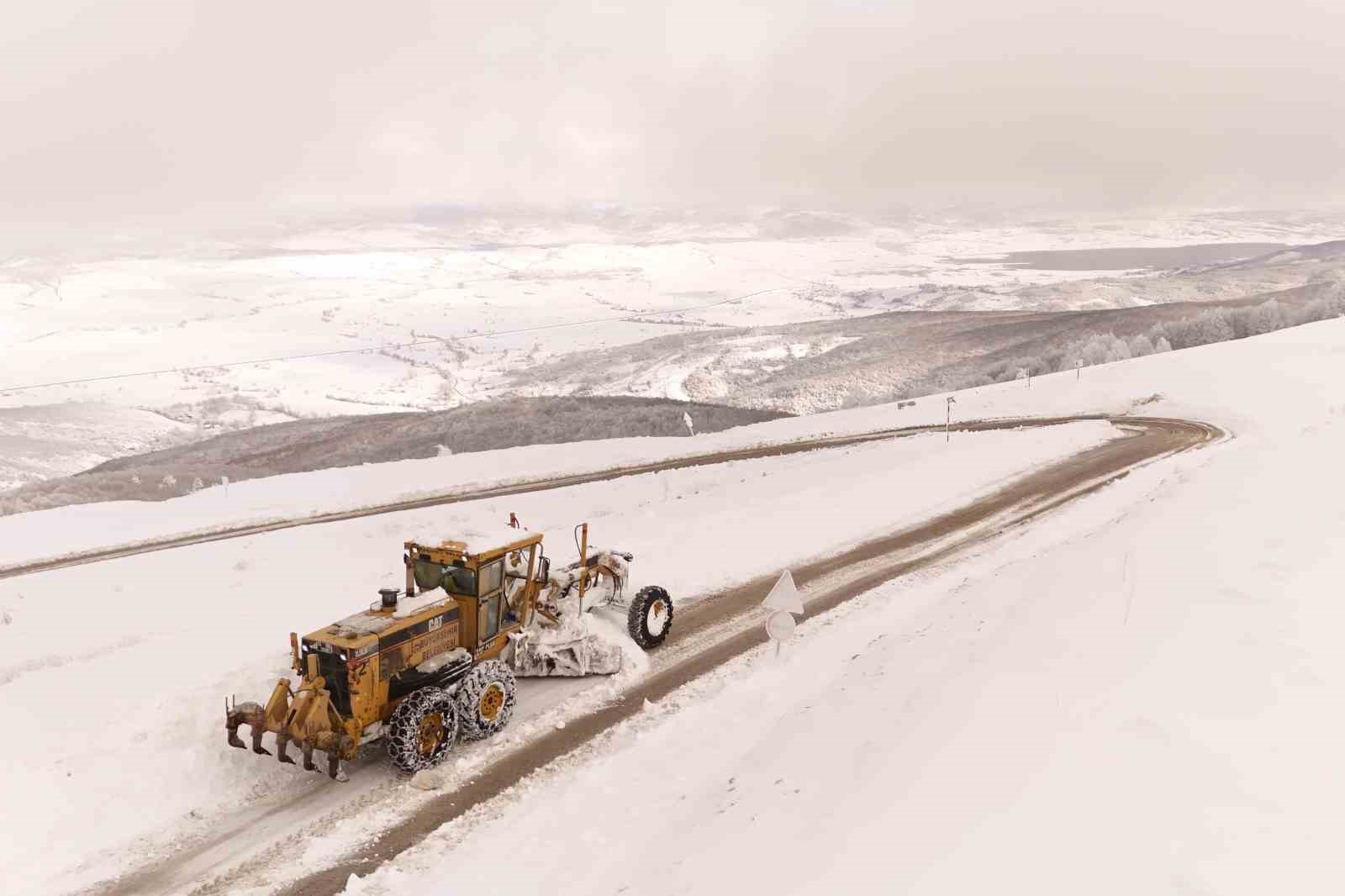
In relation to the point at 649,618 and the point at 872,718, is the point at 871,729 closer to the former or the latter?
the point at 872,718

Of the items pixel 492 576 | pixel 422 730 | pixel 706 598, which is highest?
pixel 492 576

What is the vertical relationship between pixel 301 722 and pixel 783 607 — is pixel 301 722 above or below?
below

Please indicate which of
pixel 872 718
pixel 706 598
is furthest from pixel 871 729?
pixel 706 598

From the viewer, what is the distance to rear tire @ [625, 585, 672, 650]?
12492mm

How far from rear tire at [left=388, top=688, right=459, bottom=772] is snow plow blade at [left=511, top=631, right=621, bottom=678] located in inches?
78.0

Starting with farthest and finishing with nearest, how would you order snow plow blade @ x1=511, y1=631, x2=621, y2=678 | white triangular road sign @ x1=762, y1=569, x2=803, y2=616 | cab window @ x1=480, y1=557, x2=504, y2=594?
snow plow blade @ x1=511, y1=631, x2=621, y2=678
white triangular road sign @ x1=762, y1=569, x2=803, y2=616
cab window @ x1=480, y1=557, x2=504, y2=594

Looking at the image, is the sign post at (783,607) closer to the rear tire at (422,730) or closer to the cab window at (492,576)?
the cab window at (492,576)

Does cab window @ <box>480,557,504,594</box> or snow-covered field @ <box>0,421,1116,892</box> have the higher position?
cab window @ <box>480,557,504,594</box>

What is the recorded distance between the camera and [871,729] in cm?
846

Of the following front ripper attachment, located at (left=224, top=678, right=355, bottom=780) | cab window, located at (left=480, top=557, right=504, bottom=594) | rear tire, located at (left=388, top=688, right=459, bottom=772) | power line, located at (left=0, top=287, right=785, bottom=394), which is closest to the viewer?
front ripper attachment, located at (left=224, top=678, right=355, bottom=780)

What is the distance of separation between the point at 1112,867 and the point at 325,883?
705cm

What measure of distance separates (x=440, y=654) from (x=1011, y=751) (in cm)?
690

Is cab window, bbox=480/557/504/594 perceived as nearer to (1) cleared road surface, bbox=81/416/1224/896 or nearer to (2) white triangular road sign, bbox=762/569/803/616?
(1) cleared road surface, bbox=81/416/1224/896

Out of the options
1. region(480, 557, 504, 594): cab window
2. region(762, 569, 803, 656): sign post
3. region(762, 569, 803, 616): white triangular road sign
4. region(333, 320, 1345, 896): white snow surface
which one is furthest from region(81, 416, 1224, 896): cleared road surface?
region(480, 557, 504, 594): cab window
